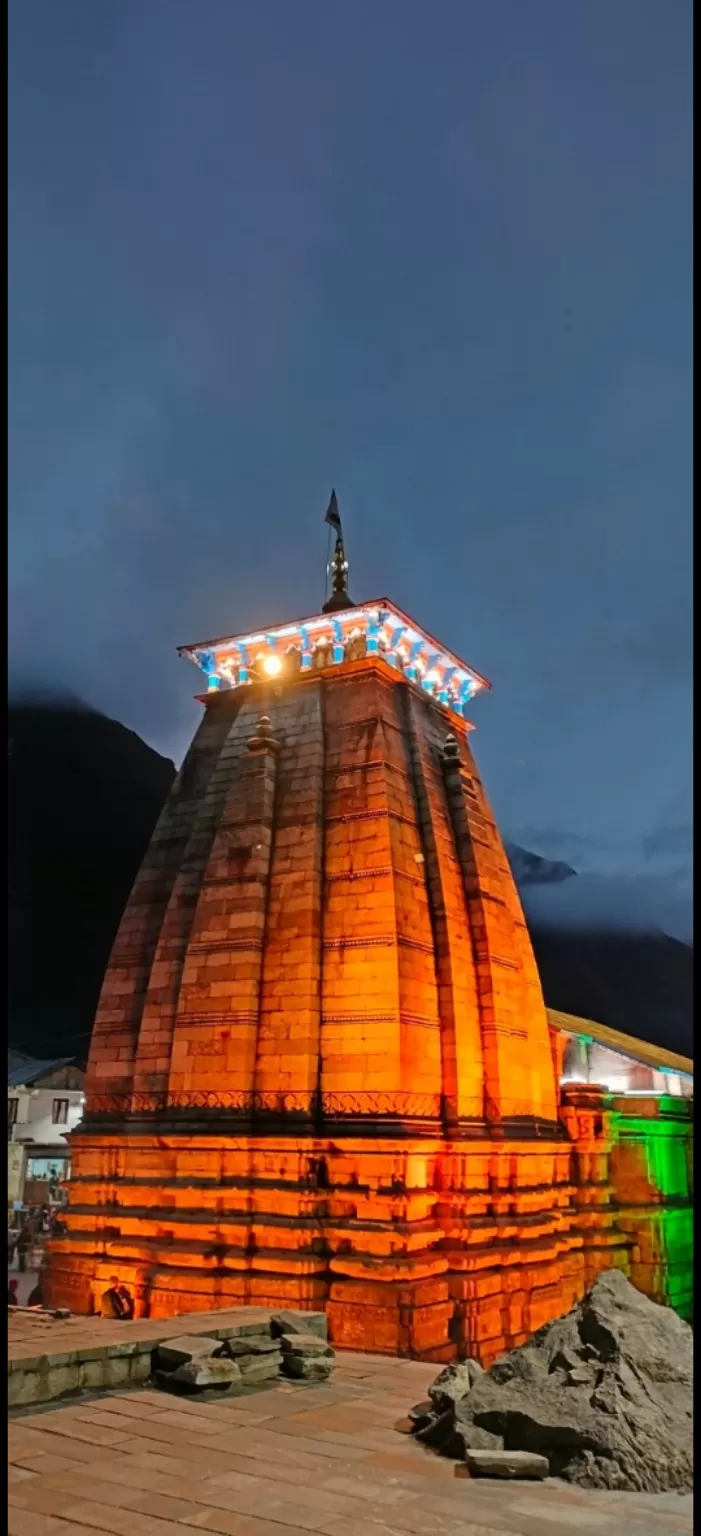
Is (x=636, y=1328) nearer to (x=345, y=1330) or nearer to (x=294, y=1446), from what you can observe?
(x=294, y=1446)

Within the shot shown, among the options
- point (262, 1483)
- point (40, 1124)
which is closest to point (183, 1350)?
point (262, 1483)

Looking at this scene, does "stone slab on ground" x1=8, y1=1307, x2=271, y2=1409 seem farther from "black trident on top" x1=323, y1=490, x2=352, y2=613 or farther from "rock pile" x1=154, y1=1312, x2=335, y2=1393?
"black trident on top" x1=323, y1=490, x2=352, y2=613

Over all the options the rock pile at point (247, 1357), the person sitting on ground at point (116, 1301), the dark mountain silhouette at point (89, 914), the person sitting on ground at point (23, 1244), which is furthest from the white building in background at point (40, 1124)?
the rock pile at point (247, 1357)

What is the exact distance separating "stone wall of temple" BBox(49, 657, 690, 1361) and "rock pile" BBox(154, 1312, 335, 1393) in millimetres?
3050

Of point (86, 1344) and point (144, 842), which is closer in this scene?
point (86, 1344)

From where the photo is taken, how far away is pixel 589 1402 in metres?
5.83

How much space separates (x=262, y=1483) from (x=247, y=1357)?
8.97ft

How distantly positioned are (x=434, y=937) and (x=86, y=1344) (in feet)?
25.4

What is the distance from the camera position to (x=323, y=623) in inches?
661

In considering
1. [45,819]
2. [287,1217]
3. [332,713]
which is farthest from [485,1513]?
[45,819]

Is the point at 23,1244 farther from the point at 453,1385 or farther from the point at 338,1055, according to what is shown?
the point at 453,1385

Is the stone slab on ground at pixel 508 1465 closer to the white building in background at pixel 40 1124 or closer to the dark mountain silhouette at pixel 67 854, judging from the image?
the white building in background at pixel 40 1124

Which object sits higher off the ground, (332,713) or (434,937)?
(332,713)

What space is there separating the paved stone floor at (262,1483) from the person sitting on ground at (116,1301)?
6.35m
